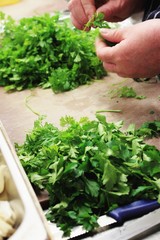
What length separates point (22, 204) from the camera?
99 cm

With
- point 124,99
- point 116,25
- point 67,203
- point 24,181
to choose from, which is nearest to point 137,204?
point 67,203

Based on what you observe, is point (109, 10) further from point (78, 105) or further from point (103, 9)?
point (78, 105)

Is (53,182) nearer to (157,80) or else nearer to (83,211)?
(83,211)

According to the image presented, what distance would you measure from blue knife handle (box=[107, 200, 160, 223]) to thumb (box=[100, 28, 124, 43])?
0.78 m

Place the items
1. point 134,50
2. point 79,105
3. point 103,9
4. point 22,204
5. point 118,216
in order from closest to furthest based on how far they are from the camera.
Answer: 1. point 22,204
2. point 118,216
3. point 134,50
4. point 79,105
5. point 103,9

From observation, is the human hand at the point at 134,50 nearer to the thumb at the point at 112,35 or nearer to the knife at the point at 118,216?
the thumb at the point at 112,35

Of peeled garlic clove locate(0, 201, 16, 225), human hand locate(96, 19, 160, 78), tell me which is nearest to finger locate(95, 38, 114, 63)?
human hand locate(96, 19, 160, 78)

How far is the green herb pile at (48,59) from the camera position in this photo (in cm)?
213

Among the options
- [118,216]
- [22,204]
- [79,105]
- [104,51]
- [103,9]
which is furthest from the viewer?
[103,9]

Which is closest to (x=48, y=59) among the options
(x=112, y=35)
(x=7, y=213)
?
(x=112, y=35)

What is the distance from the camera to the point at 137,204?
4.18ft

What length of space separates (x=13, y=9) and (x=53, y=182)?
6.83ft

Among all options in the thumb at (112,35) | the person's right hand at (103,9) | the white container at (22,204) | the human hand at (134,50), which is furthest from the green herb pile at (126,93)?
the white container at (22,204)

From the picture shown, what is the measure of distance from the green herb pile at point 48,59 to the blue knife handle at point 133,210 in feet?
3.07
